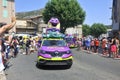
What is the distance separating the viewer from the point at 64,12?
6309 centimetres

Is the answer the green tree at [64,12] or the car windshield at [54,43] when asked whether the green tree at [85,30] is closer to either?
the green tree at [64,12]

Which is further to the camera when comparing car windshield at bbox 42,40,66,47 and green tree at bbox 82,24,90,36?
green tree at bbox 82,24,90,36

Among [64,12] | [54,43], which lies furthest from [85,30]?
[54,43]

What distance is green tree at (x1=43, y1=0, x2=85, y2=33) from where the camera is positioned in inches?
2485

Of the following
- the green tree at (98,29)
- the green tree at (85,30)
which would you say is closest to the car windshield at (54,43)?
the green tree at (98,29)

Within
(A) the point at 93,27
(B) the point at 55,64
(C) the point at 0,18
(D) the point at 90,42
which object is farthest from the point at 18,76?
(A) the point at 93,27

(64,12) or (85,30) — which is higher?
(64,12)

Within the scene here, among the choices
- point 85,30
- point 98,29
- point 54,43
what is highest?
point 98,29

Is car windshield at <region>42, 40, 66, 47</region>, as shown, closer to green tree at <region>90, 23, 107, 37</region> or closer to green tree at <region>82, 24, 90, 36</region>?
green tree at <region>90, 23, 107, 37</region>

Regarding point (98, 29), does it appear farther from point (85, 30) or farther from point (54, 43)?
point (54, 43)

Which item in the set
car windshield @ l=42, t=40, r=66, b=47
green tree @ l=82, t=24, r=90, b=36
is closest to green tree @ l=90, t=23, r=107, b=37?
green tree @ l=82, t=24, r=90, b=36

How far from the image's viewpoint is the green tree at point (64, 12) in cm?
6313

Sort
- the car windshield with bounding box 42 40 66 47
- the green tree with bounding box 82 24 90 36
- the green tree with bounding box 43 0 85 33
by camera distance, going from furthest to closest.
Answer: the green tree with bounding box 82 24 90 36 → the green tree with bounding box 43 0 85 33 → the car windshield with bounding box 42 40 66 47

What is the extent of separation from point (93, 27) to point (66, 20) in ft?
200
